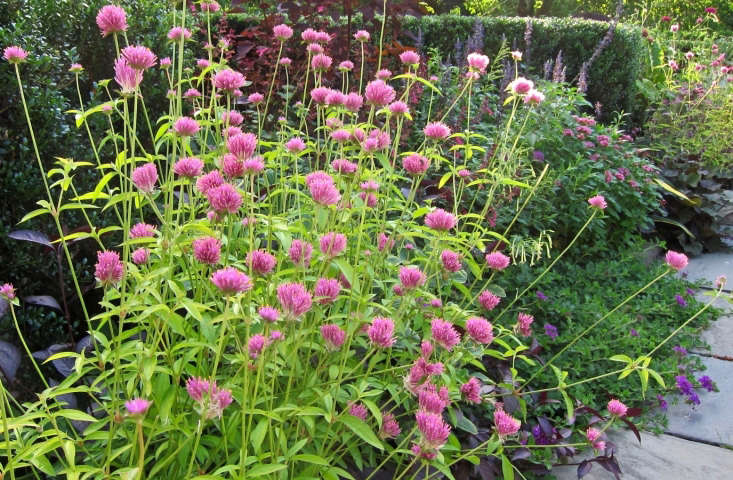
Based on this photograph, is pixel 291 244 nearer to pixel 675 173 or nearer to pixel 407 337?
pixel 407 337

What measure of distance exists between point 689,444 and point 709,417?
0.94 feet

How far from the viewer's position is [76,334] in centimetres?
228

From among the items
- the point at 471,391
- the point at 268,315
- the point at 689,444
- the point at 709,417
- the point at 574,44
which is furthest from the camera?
the point at 574,44

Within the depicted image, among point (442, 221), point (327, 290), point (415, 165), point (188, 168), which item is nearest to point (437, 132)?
point (415, 165)

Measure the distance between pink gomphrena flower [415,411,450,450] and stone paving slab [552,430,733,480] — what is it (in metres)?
1.25

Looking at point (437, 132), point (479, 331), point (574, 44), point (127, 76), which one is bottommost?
point (574, 44)

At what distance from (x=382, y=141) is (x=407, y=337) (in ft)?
1.82

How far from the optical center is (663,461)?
7.77 ft

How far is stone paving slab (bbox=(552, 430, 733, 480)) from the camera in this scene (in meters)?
2.27

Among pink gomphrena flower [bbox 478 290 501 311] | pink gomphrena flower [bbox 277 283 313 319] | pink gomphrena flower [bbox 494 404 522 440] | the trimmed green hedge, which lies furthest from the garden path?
the trimmed green hedge

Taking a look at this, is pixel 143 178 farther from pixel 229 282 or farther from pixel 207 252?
pixel 229 282

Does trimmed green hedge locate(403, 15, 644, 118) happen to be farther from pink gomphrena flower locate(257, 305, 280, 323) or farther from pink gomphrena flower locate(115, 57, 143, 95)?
pink gomphrena flower locate(257, 305, 280, 323)

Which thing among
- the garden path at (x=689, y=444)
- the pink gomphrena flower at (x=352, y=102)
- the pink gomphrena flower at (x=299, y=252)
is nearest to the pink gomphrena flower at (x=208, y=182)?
the pink gomphrena flower at (x=299, y=252)

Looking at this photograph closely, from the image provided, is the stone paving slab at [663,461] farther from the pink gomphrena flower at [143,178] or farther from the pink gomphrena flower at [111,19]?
the pink gomphrena flower at [111,19]
